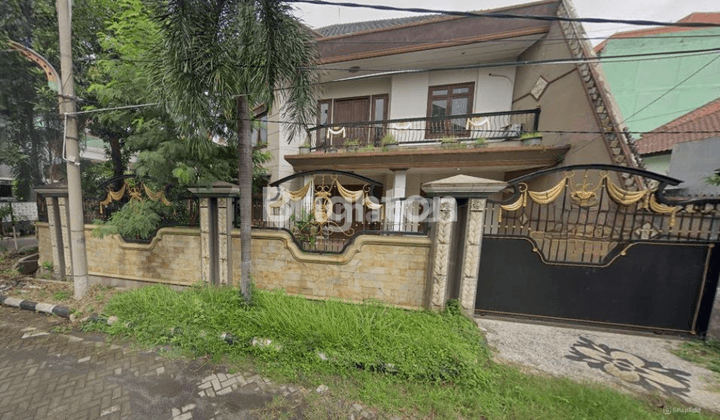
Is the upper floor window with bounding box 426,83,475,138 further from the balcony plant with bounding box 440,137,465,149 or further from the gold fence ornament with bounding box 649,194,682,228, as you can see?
the gold fence ornament with bounding box 649,194,682,228

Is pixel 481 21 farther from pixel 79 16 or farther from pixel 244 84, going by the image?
pixel 79 16

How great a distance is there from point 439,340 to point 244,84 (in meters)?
4.26

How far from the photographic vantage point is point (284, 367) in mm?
2898

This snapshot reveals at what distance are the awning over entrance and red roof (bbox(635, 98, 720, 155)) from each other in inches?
202

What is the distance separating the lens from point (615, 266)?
11.7 ft

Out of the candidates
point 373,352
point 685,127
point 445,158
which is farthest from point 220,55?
point 685,127

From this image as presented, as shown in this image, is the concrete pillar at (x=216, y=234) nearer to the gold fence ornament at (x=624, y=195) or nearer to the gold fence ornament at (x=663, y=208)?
the gold fence ornament at (x=624, y=195)

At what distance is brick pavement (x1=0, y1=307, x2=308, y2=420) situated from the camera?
7.78ft

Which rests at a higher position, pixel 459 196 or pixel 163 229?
pixel 459 196

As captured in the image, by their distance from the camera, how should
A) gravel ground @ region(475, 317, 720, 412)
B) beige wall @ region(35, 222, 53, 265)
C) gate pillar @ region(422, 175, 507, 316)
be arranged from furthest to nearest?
beige wall @ region(35, 222, 53, 265) → gate pillar @ region(422, 175, 507, 316) → gravel ground @ region(475, 317, 720, 412)

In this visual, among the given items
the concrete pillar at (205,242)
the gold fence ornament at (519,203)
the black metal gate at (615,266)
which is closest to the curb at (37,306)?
the concrete pillar at (205,242)

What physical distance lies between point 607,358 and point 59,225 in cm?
1066

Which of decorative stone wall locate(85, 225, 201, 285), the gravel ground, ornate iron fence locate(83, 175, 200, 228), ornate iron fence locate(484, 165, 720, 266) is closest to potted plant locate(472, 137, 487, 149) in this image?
ornate iron fence locate(484, 165, 720, 266)

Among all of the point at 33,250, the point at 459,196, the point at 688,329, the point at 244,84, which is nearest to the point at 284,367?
the point at 459,196
